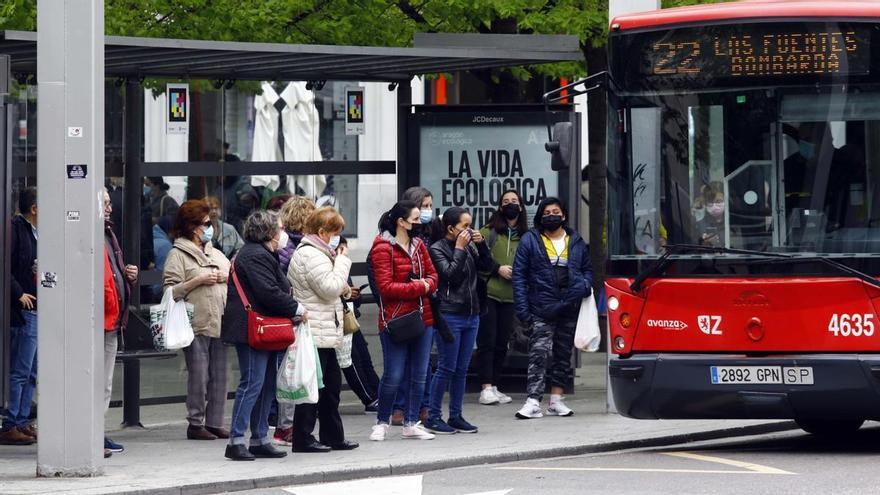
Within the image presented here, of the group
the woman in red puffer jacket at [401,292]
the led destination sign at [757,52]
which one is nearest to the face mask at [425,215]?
the woman in red puffer jacket at [401,292]

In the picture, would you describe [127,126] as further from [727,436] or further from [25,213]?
[727,436]

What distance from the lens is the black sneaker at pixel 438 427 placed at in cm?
1293

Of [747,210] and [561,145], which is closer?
[747,210]

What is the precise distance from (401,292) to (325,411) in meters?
0.93

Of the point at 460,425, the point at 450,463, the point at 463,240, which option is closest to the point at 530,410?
the point at 460,425

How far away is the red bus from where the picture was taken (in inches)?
430

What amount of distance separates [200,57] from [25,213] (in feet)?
5.87

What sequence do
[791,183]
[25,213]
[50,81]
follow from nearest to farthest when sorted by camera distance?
1. [50,81]
2. [791,183]
3. [25,213]

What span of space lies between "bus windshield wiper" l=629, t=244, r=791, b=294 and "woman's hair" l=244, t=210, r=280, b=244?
2300mm

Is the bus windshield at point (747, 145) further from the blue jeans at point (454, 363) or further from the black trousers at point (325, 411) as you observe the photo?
the black trousers at point (325, 411)

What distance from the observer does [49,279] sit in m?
10.4

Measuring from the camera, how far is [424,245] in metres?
12.3

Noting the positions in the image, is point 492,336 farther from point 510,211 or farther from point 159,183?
point 159,183

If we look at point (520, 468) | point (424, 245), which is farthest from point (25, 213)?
point (520, 468)
